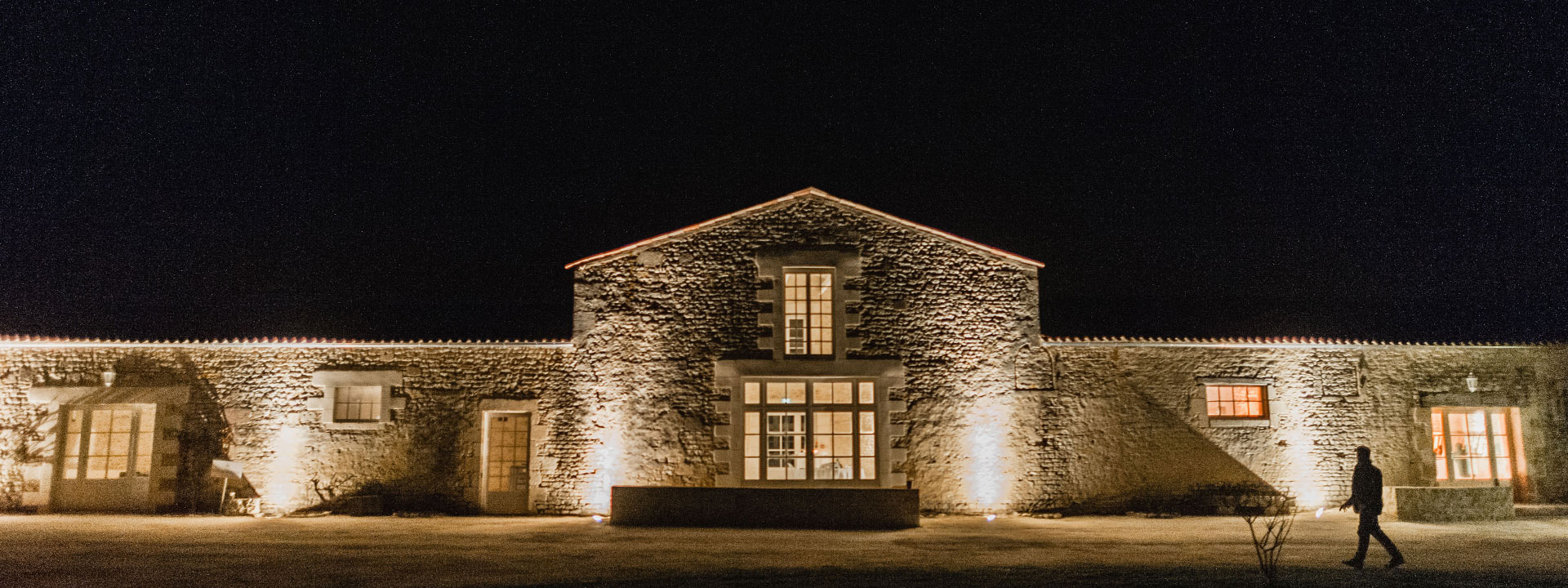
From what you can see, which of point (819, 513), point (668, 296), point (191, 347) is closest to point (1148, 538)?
point (819, 513)

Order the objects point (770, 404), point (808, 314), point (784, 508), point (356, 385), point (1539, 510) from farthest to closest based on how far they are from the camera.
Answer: point (808, 314)
point (356, 385)
point (770, 404)
point (1539, 510)
point (784, 508)

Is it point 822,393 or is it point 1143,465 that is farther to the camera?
point 822,393

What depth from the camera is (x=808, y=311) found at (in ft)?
44.5

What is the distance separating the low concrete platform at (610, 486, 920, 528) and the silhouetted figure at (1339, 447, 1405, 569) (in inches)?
177

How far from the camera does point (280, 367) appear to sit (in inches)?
526

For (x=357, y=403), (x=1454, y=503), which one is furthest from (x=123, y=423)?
(x=1454, y=503)

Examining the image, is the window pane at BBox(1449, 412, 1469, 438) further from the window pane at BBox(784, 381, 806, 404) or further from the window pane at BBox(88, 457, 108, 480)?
the window pane at BBox(88, 457, 108, 480)

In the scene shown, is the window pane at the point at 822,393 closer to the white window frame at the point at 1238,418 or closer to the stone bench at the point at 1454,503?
the white window frame at the point at 1238,418

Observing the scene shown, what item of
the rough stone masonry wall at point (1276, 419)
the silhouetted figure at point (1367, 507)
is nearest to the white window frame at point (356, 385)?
the rough stone masonry wall at point (1276, 419)

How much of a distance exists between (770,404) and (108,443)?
879 centimetres

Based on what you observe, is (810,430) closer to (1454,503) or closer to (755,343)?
(755,343)

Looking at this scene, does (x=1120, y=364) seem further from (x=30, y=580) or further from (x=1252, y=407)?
(x=30, y=580)

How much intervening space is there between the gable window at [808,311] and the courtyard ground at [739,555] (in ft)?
9.57

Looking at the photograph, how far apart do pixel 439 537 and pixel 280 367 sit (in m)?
4.69
